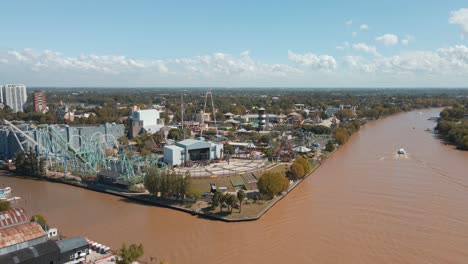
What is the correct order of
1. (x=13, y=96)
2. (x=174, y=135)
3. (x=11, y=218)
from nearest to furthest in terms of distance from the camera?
(x=11, y=218), (x=174, y=135), (x=13, y=96)

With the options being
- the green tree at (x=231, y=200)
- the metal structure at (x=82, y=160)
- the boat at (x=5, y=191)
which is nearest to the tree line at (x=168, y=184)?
the green tree at (x=231, y=200)

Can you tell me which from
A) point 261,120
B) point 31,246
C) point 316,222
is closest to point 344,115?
point 261,120

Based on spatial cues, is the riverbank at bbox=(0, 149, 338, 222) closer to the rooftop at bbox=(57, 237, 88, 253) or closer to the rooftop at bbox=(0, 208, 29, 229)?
the rooftop at bbox=(57, 237, 88, 253)

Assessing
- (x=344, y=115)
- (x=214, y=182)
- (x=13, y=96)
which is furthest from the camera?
(x=13, y=96)

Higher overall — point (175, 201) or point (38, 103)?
point (38, 103)

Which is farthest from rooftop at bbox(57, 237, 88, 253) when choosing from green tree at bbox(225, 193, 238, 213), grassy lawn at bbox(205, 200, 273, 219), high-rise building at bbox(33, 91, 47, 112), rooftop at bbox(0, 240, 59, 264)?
high-rise building at bbox(33, 91, 47, 112)

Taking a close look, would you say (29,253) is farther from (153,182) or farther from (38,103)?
(38,103)

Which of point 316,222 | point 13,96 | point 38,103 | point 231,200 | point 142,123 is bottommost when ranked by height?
point 316,222
